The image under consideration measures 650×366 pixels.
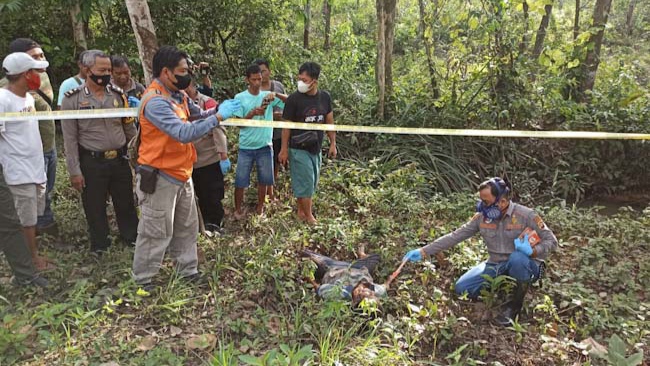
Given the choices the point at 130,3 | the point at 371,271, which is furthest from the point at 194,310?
the point at 130,3

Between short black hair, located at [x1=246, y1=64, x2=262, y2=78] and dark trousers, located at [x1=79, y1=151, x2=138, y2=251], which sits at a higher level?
short black hair, located at [x1=246, y1=64, x2=262, y2=78]

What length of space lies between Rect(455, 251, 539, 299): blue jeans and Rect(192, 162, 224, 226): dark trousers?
234 centimetres

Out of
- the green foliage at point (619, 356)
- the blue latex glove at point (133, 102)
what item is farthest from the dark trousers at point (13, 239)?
the green foliage at point (619, 356)

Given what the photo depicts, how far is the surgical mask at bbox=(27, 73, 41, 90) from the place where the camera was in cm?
369

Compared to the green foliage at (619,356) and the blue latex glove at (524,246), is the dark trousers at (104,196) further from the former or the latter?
the green foliage at (619,356)

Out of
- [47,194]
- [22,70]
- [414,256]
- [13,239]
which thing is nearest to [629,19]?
[414,256]

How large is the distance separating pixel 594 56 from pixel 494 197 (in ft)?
19.7

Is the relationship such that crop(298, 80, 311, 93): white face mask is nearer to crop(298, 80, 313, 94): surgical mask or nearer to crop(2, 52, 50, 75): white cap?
crop(298, 80, 313, 94): surgical mask

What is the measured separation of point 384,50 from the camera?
23.5 ft

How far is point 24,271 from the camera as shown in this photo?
352 centimetres

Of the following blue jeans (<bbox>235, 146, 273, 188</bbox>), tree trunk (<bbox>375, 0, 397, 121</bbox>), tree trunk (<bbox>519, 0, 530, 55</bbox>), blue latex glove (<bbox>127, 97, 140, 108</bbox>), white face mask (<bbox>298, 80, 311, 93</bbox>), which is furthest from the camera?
tree trunk (<bbox>519, 0, 530, 55</bbox>)

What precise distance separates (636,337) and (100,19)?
906 centimetres

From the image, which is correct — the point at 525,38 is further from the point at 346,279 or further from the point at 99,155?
the point at 99,155

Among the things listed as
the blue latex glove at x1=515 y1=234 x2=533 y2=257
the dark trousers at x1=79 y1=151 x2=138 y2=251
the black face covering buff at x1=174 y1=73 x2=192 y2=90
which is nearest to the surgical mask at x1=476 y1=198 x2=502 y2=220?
the blue latex glove at x1=515 y1=234 x2=533 y2=257
